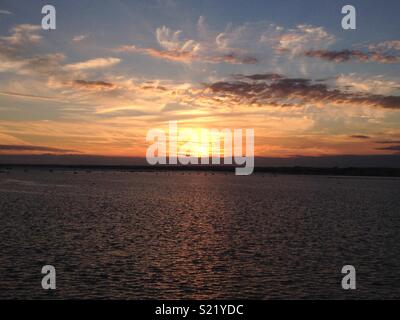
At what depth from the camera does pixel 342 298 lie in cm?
2803

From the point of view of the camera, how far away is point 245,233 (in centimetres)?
5516

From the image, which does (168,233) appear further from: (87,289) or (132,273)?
(87,289)

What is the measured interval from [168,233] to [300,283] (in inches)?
990

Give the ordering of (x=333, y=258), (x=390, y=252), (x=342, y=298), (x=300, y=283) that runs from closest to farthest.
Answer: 1. (x=342, y=298)
2. (x=300, y=283)
3. (x=333, y=258)
4. (x=390, y=252)

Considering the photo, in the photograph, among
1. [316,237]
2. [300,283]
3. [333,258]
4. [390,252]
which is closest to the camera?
[300,283]
